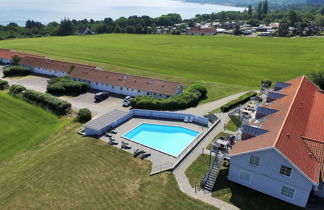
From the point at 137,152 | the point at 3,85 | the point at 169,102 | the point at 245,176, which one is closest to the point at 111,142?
the point at 137,152

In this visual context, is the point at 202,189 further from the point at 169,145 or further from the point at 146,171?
the point at 169,145

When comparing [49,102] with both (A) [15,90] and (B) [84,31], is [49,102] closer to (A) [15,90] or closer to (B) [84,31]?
(A) [15,90]

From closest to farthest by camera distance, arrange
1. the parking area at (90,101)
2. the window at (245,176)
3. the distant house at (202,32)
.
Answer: the window at (245,176) < the parking area at (90,101) < the distant house at (202,32)

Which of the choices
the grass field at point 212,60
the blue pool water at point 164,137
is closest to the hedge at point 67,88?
the grass field at point 212,60

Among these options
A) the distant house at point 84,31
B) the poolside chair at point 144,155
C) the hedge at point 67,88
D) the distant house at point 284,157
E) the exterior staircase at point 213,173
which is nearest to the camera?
the distant house at point 284,157

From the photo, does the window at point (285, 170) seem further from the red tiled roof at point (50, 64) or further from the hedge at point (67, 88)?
the red tiled roof at point (50, 64)

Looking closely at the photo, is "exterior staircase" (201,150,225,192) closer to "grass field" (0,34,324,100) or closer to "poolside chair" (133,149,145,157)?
"poolside chair" (133,149,145,157)

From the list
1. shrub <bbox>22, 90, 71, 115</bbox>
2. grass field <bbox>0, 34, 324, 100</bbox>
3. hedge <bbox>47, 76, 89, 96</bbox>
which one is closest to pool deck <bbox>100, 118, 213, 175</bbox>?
shrub <bbox>22, 90, 71, 115</bbox>
